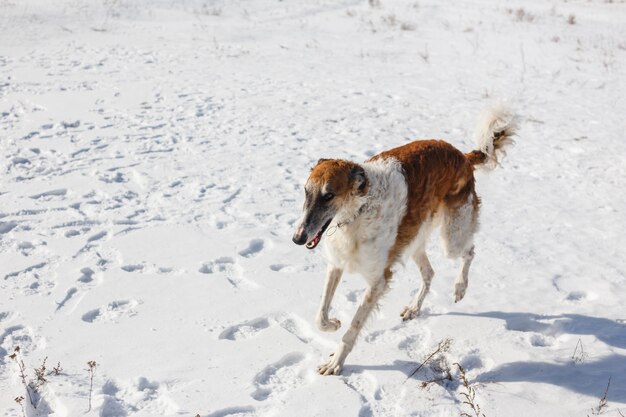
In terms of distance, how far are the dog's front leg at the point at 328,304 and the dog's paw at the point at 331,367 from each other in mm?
267

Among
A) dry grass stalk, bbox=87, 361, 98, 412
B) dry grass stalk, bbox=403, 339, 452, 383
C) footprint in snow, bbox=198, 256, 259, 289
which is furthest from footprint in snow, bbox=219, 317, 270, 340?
dry grass stalk, bbox=403, 339, 452, 383

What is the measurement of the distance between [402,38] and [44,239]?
1072 cm

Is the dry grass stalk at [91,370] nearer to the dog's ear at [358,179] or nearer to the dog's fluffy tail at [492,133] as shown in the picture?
the dog's ear at [358,179]

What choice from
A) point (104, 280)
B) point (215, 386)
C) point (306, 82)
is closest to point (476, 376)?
point (215, 386)

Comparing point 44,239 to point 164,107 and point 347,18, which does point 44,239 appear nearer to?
point 164,107

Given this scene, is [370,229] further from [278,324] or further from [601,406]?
[601,406]

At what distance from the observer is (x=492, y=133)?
17.0 ft

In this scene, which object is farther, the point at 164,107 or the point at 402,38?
the point at 402,38

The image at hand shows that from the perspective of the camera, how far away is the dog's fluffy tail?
517cm

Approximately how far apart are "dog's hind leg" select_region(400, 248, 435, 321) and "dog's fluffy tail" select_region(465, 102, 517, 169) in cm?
106

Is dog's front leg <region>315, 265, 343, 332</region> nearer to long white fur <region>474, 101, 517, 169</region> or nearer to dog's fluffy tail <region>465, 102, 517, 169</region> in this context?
dog's fluffy tail <region>465, 102, 517, 169</region>

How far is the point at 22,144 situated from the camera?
25.1ft

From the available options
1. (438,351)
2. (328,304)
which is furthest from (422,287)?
(328,304)

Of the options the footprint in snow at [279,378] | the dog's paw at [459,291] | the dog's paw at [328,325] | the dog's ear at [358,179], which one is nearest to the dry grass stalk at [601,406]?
the dog's paw at [459,291]
